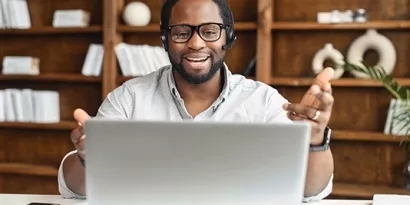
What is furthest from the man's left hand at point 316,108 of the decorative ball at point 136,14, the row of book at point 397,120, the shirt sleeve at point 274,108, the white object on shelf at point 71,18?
the white object on shelf at point 71,18

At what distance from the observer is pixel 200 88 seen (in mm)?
1769

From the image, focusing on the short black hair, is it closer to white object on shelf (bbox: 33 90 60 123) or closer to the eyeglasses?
the eyeglasses

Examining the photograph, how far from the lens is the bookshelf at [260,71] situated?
3.01 metres

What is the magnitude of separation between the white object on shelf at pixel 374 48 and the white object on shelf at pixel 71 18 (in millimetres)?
1503

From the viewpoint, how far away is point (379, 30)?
300cm

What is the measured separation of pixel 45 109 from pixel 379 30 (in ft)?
6.37

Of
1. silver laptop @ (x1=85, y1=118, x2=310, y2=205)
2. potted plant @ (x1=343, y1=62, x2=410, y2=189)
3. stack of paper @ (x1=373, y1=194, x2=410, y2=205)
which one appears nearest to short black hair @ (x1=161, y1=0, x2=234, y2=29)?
stack of paper @ (x1=373, y1=194, x2=410, y2=205)

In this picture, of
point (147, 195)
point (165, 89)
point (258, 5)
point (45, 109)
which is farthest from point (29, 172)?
point (147, 195)

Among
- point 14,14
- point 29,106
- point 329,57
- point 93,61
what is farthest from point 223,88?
point 14,14

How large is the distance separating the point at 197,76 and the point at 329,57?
148 centimetres

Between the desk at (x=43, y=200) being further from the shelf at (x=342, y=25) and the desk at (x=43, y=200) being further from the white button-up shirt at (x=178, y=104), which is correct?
the shelf at (x=342, y=25)

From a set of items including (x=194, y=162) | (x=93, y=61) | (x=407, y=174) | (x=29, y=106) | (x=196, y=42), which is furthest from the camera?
(x=29, y=106)

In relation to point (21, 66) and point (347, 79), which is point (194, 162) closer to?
point (347, 79)

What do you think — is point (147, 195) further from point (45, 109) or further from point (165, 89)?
point (45, 109)
